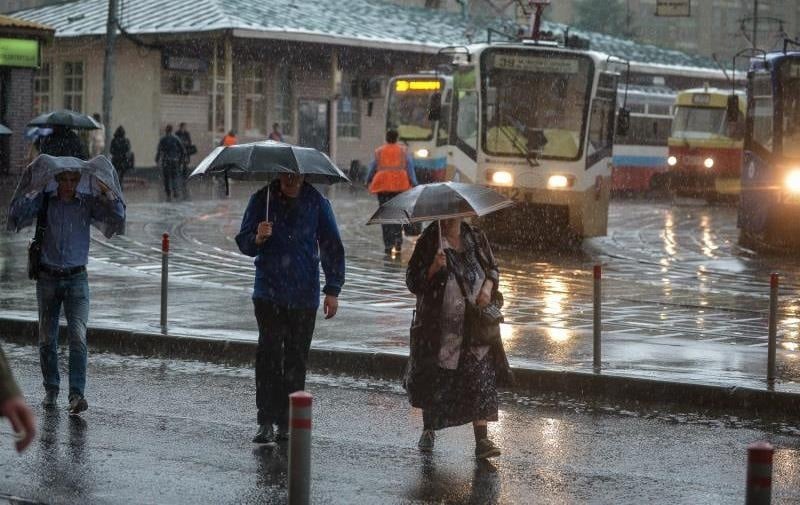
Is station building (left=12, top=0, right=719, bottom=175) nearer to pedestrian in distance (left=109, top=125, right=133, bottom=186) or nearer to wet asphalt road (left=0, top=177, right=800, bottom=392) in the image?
pedestrian in distance (left=109, top=125, right=133, bottom=186)

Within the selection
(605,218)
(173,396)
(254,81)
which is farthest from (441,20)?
(173,396)

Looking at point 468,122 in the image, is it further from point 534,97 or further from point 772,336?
point 772,336

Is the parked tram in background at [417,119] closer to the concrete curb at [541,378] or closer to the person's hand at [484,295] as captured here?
the concrete curb at [541,378]

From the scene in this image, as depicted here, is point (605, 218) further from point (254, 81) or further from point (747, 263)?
point (254, 81)

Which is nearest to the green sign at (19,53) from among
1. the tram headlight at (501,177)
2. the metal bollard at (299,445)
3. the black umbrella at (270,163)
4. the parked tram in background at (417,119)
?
the parked tram in background at (417,119)

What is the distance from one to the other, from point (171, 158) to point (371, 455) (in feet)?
91.9

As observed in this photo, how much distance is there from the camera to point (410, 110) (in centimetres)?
4159

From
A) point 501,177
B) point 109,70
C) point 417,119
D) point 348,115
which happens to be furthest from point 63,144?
point 348,115

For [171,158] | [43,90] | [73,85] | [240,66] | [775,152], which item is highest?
[240,66]

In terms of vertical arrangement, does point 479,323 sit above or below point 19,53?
below

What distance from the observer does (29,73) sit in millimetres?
37875

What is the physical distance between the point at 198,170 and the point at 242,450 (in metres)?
1.70

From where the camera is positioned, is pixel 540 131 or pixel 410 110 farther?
pixel 410 110

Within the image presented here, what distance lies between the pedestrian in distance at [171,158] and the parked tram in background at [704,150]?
1494 cm
